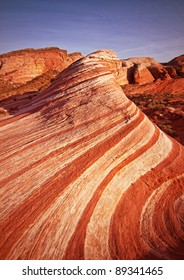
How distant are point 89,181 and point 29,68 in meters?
25.2

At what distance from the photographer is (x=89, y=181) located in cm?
399

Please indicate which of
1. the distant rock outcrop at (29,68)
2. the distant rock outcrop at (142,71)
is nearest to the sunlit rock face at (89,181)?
the distant rock outcrop at (29,68)

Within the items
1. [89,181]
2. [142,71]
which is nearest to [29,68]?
[142,71]

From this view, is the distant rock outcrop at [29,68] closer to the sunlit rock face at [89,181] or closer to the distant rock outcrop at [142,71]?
the distant rock outcrop at [142,71]

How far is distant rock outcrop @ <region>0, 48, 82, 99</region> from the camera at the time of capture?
72.4 feet

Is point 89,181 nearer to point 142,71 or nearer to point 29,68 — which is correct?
point 29,68

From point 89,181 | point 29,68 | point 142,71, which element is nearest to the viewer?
point 89,181

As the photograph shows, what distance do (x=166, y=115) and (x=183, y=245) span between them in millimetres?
12201

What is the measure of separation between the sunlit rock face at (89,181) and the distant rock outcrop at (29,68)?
52.0 feet

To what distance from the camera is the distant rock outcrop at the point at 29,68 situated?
869 inches

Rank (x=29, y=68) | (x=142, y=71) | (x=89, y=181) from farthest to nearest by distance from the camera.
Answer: (x=142, y=71), (x=29, y=68), (x=89, y=181)

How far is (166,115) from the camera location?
14719 millimetres

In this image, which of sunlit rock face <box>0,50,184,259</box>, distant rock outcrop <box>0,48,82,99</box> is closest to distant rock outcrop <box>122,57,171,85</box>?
distant rock outcrop <box>0,48,82,99</box>
